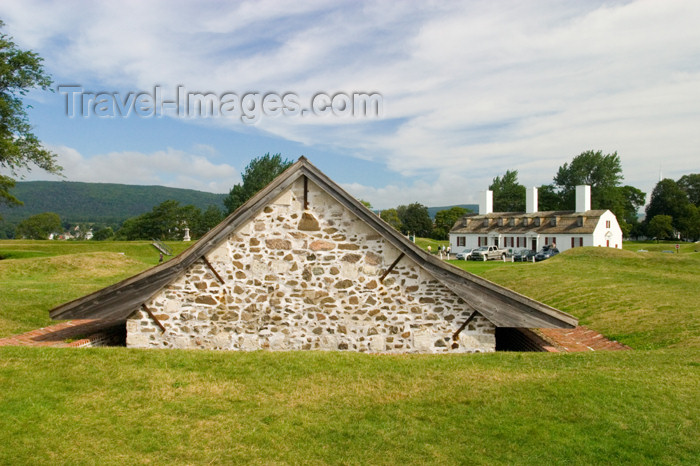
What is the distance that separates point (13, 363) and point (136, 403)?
2688 millimetres

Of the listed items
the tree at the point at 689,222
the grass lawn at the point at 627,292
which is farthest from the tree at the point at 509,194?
the grass lawn at the point at 627,292

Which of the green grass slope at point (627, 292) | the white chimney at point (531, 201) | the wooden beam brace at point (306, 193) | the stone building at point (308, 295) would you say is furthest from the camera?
the white chimney at point (531, 201)

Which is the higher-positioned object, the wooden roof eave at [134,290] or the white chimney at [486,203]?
the white chimney at [486,203]

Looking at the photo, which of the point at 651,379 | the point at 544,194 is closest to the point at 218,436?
the point at 651,379

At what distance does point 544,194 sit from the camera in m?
89.8

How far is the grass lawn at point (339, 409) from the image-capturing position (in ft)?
17.1

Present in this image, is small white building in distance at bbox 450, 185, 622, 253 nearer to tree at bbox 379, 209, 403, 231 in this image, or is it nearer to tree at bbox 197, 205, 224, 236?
tree at bbox 379, 209, 403, 231

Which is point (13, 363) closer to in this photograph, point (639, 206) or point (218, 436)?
point (218, 436)

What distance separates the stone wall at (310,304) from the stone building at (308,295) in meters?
0.02

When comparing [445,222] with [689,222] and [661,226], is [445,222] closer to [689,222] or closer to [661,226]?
[661,226]

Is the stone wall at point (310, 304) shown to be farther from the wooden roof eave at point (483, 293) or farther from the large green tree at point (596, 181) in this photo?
the large green tree at point (596, 181)

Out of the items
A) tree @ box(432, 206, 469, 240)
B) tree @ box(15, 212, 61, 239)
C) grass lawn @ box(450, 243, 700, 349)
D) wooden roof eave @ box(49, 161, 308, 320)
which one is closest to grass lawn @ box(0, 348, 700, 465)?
wooden roof eave @ box(49, 161, 308, 320)

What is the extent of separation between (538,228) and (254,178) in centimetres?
3673

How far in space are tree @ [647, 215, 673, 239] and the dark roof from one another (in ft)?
87.4
